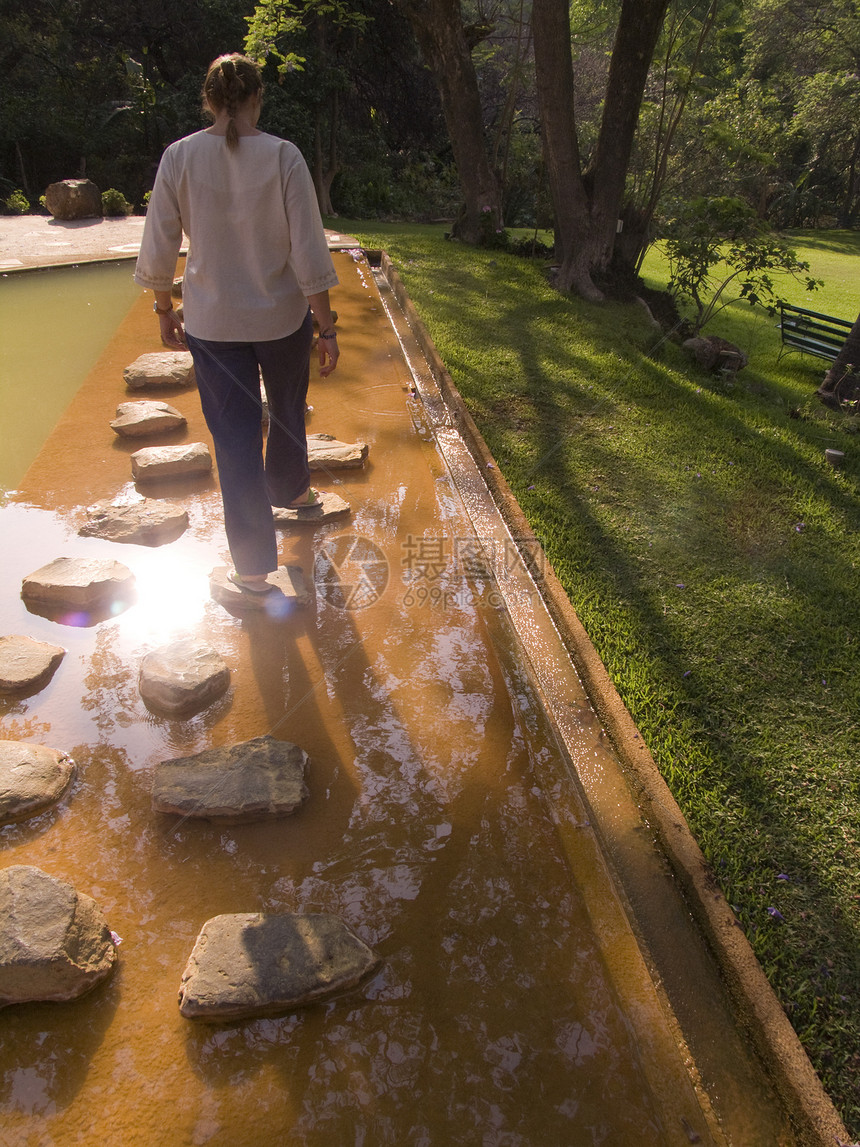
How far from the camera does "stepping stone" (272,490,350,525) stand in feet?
11.2

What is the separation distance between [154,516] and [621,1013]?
2.74m

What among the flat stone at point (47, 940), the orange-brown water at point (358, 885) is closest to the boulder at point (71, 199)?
the orange-brown water at point (358, 885)

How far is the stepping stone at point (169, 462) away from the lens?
3645 millimetres

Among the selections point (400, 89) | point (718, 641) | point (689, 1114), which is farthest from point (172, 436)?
point (400, 89)

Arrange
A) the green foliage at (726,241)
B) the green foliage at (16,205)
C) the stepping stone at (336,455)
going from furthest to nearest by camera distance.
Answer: the green foliage at (16,205), the green foliage at (726,241), the stepping stone at (336,455)

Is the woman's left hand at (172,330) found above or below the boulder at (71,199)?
above

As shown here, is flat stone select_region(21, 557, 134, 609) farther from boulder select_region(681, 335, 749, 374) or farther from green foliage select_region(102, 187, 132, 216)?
green foliage select_region(102, 187, 132, 216)

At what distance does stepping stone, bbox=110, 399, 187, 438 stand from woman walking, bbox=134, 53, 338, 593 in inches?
56.3

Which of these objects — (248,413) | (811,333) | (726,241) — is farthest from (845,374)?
(248,413)

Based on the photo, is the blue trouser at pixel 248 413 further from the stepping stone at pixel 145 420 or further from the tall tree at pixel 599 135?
the tall tree at pixel 599 135

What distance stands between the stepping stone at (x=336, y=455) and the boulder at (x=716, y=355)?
393 centimetres

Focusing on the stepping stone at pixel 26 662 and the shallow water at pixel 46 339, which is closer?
the stepping stone at pixel 26 662

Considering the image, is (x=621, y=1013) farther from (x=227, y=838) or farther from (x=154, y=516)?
(x=154, y=516)

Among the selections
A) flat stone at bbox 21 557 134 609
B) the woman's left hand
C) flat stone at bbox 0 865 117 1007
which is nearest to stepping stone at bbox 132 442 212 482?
flat stone at bbox 21 557 134 609
